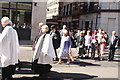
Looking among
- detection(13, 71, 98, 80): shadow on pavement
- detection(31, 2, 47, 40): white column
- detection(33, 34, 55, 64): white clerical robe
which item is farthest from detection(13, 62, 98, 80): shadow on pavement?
detection(31, 2, 47, 40): white column

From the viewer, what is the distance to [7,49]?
512 centimetres

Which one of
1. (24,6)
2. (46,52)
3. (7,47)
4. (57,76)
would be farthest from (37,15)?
(7,47)

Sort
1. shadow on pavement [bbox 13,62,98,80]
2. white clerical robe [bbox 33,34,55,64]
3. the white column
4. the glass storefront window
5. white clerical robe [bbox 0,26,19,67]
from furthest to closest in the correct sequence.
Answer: the glass storefront window, the white column, shadow on pavement [bbox 13,62,98,80], white clerical robe [bbox 33,34,55,64], white clerical robe [bbox 0,26,19,67]

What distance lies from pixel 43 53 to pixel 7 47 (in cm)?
124

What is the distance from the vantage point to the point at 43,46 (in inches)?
230

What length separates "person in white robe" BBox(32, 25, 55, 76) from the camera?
228 inches

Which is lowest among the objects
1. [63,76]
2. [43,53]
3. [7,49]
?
[63,76]

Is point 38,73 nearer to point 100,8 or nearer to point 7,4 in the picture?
point 7,4

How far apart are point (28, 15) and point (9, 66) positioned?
41.4ft

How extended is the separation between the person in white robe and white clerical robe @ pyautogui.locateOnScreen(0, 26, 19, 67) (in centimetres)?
89

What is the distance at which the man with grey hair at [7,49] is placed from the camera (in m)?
5.10

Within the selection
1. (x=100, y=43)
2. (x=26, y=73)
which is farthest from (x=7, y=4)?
(x=26, y=73)

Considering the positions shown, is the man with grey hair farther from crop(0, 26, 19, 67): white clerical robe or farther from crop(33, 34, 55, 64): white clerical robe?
crop(33, 34, 55, 64): white clerical robe

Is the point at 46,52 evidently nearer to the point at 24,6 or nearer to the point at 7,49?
the point at 7,49
